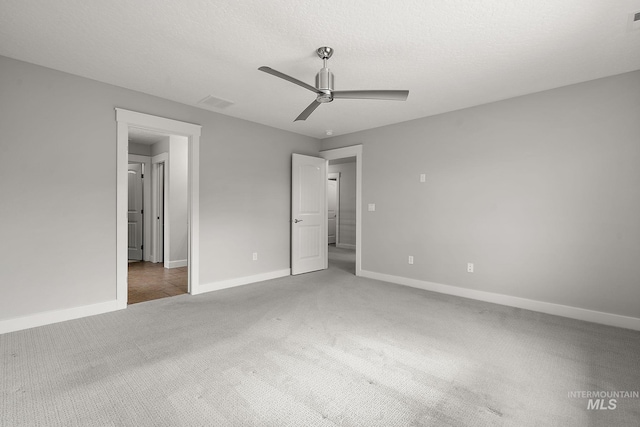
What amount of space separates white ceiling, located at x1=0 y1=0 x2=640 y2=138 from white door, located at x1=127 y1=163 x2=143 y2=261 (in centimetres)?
363

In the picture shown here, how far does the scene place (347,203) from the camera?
8914mm

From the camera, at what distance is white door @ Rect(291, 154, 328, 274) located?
514 cm

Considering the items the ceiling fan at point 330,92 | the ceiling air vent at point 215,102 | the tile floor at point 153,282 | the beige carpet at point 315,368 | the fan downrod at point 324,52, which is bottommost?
the tile floor at point 153,282

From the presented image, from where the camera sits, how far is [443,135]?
13.6 ft

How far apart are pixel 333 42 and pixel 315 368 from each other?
2.49m

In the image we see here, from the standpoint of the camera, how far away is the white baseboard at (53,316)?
106 inches

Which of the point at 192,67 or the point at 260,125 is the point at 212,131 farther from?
the point at 192,67

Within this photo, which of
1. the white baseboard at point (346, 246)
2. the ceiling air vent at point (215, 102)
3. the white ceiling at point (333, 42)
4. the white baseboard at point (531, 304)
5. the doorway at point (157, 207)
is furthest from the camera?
the white baseboard at point (346, 246)

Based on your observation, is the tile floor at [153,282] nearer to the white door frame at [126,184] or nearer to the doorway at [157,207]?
the doorway at [157,207]

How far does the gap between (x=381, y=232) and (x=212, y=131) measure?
297 cm

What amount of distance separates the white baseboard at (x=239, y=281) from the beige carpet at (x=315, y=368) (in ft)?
2.09

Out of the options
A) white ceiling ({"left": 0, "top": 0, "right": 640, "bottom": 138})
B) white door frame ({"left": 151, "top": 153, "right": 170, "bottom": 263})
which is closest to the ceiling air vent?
white ceiling ({"left": 0, "top": 0, "right": 640, "bottom": 138})

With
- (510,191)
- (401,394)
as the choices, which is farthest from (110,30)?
(510,191)

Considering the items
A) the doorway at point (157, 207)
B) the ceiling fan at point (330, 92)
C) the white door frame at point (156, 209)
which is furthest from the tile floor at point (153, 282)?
the ceiling fan at point (330, 92)
